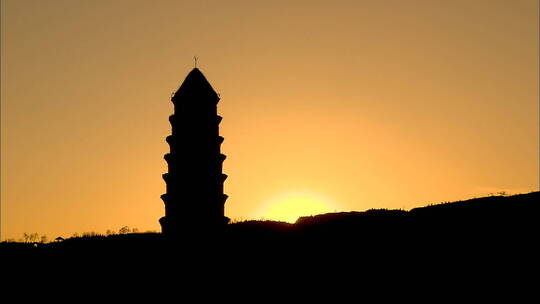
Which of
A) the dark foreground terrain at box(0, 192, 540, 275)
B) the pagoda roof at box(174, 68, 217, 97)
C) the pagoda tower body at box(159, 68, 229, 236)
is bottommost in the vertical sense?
the dark foreground terrain at box(0, 192, 540, 275)

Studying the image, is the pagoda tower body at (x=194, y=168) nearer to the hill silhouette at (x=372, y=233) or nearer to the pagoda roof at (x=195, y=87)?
the pagoda roof at (x=195, y=87)

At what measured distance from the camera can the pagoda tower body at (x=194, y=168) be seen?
45.0m

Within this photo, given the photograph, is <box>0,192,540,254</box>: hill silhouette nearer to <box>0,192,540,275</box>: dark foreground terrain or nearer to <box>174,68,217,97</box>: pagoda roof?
A: <box>0,192,540,275</box>: dark foreground terrain

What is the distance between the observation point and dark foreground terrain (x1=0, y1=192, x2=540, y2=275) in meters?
35.9

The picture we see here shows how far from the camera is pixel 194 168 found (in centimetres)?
4556

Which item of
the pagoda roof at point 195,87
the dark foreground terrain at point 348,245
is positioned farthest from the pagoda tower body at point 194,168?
the dark foreground terrain at point 348,245

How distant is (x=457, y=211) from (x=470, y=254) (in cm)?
586

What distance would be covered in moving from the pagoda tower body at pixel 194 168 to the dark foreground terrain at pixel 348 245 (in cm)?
100

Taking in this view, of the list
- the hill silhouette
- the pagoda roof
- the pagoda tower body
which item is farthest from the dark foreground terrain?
the pagoda roof

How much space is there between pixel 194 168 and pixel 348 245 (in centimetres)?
1173

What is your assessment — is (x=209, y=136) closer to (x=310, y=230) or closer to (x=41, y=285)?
(x=310, y=230)

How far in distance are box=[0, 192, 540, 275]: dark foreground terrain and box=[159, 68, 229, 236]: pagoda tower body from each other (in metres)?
1.00

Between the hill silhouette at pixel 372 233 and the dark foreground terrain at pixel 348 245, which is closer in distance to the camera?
the dark foreground terrain at pixel 348 245

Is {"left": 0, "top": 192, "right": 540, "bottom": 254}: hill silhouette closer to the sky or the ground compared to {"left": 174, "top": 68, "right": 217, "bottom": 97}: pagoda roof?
closer to the ground
